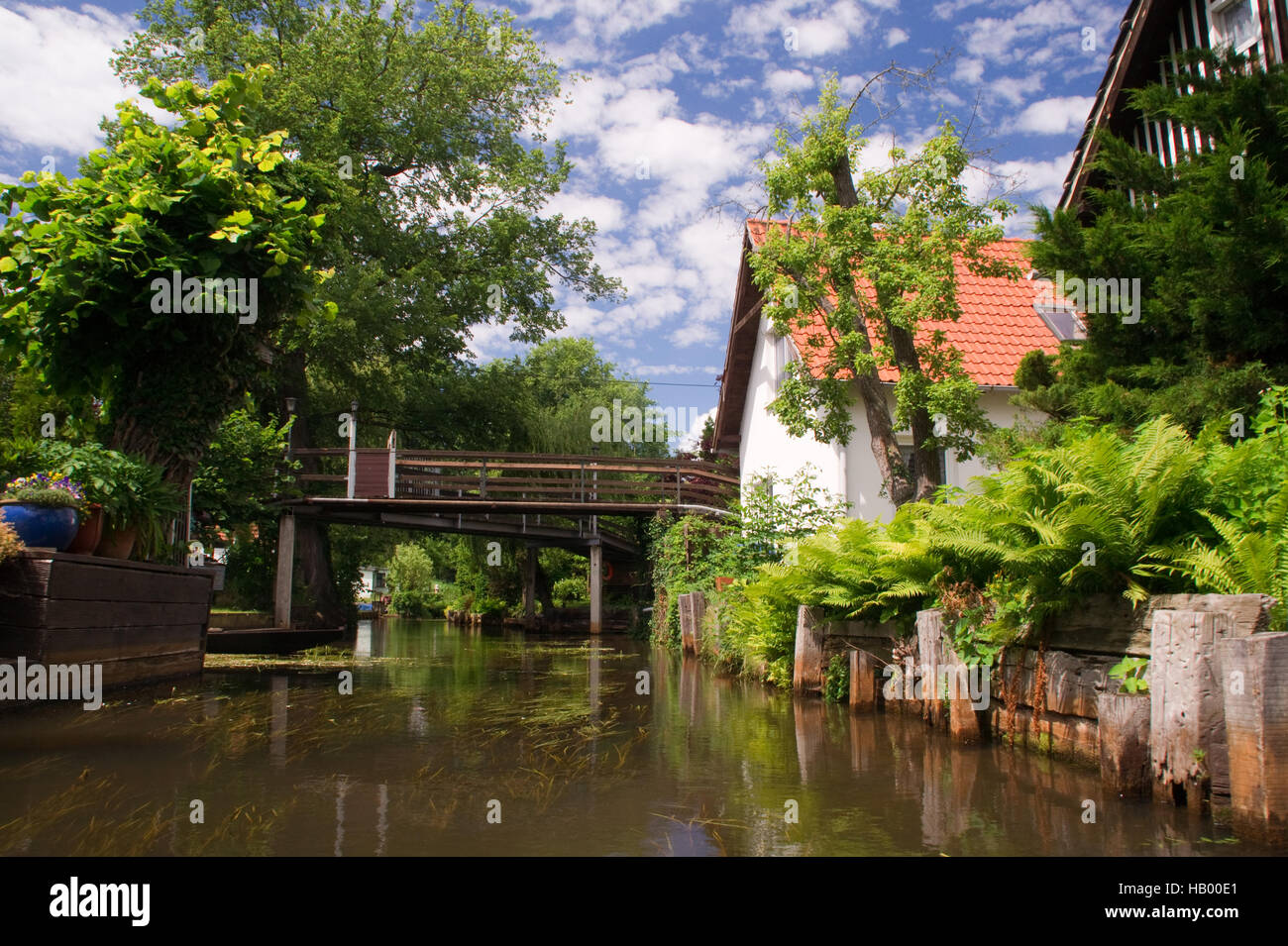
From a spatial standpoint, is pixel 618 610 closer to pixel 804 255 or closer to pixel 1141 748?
pixel 804 255

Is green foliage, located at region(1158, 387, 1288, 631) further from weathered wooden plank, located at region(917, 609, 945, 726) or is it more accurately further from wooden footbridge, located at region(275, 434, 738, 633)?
wooden footbridge, located at region(275, 434, 738, 633)

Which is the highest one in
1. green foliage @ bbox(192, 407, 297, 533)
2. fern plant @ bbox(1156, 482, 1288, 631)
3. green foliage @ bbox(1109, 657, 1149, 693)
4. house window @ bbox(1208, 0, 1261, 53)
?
house window @ bbox(1208, 0, 1261, 53)

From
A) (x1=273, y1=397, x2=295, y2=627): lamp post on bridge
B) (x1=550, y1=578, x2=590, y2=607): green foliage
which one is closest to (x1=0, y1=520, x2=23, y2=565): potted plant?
(x1=273, y1=397, x2=295, y2=627): lamp post on bridge

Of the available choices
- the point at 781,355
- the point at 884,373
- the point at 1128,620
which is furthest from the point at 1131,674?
the point at 781,355

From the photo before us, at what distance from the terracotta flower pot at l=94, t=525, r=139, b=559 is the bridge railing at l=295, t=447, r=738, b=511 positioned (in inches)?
549

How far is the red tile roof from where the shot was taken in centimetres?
1688

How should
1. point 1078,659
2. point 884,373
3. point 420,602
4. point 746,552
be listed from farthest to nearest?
point 420,602 < point 746,552 < point 884,373 < point 1078,659

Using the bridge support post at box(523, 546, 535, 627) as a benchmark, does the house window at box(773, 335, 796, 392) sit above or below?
above

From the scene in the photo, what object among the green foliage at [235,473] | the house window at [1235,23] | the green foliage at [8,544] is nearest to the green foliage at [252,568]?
the green foliage at [235,473]

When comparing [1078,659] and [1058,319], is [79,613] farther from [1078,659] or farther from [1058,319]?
[1058,319]

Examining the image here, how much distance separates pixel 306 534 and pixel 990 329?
17.9 metres

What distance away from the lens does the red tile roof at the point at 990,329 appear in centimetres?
1688

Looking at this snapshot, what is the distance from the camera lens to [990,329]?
18.0 m
